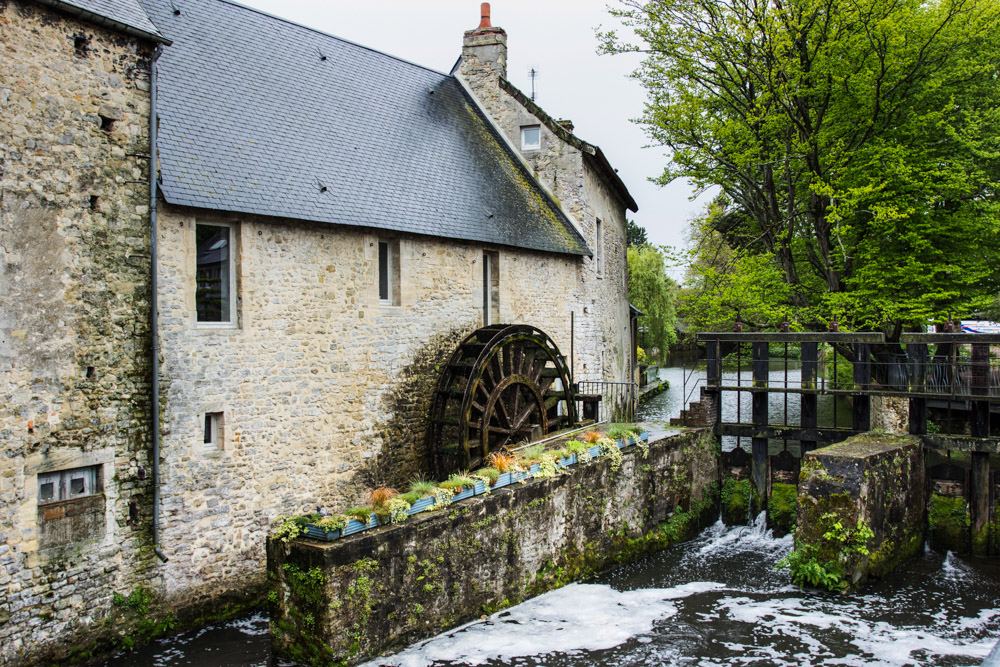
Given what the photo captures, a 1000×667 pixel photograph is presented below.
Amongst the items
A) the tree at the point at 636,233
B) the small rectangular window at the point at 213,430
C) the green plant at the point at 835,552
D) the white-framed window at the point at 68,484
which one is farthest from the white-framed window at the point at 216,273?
the tree at the point at 636,233

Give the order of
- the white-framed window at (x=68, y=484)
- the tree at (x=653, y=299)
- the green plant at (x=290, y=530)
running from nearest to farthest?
1. the green plant at (x=290, y=530)
2. the white-framed window at (x=68, y=484)
3. the tree at (x=653, y=299)

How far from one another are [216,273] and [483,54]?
9.55 meters

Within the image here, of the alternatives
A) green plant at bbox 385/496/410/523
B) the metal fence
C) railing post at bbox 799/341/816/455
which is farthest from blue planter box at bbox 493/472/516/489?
the metal fence

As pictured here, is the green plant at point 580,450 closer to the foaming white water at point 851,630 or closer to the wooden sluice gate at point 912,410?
the foaming white water at point 851,630

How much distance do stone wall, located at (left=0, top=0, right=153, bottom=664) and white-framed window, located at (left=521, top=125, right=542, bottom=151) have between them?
8920mm

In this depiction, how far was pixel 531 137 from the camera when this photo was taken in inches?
645

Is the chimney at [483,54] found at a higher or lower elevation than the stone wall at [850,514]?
higher

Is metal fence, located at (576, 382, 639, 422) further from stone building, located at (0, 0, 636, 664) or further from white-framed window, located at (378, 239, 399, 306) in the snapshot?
white-framed window, located at (378, 239, 399, 306)

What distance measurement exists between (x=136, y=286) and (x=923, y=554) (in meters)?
10.4

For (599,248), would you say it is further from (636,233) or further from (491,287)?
(636,233)

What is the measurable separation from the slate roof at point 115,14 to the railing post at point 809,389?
975 centimetres

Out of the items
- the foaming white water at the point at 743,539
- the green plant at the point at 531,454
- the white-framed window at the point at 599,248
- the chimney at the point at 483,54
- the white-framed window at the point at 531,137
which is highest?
the chimney at the point at 483,54

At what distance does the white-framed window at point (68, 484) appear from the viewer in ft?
25.0

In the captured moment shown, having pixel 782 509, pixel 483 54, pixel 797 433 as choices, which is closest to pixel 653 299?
pixel 483 54
